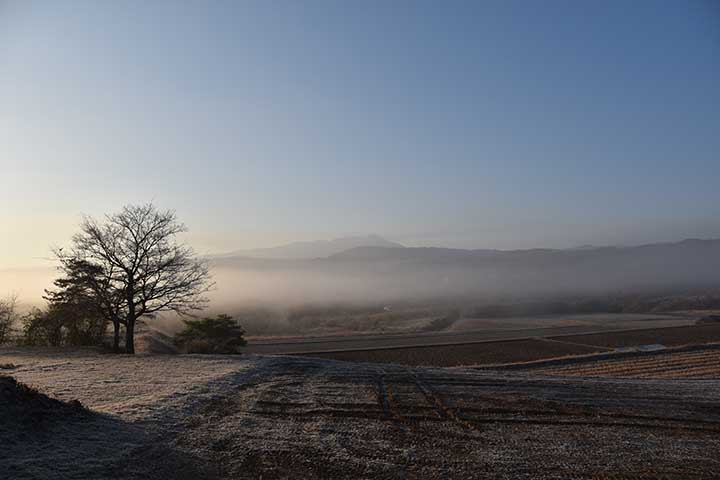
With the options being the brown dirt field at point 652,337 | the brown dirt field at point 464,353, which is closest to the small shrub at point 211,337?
the brown dirt field at point 464,353

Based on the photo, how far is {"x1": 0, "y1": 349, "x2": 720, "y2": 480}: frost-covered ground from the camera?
36.3ft

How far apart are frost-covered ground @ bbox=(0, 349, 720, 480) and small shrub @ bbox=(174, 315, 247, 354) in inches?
606

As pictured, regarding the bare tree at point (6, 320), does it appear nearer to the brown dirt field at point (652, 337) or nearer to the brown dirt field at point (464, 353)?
the brown dirt field at point (464, 353)

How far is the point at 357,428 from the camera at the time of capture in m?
14.4

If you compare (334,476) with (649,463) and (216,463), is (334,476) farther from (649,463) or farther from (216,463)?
(649,463)

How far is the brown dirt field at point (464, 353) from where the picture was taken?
42.8 meters

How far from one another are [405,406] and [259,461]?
7.38m

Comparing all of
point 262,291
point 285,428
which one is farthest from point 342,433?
point 262,291

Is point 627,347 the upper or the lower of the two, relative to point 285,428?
lower

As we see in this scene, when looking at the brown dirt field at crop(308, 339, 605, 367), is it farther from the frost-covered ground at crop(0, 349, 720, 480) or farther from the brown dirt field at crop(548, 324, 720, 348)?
the frost-covered ground at crop(0, 349, 720, 480)

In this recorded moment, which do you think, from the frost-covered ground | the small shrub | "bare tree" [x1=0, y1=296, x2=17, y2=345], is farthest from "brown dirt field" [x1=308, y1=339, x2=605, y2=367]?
"bare tree" [x1=0, y1=296, x2=17, y2=345]

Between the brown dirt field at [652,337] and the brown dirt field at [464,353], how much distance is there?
6015 mm

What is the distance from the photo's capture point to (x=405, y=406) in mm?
17438

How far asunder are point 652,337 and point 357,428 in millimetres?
63457
